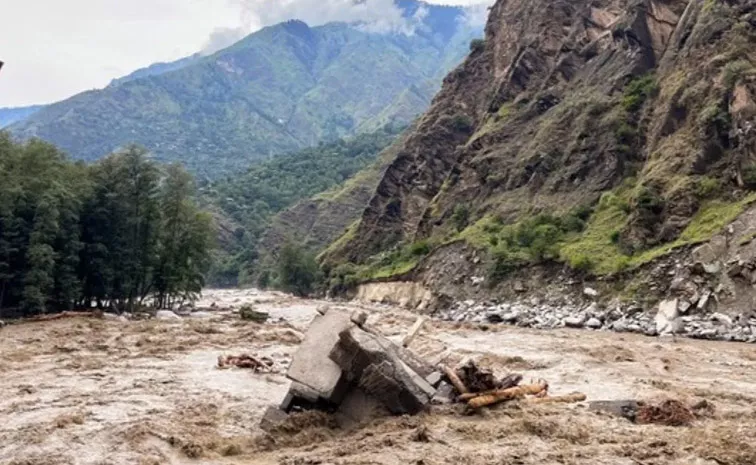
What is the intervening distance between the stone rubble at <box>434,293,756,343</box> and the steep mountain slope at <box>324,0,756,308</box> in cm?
308

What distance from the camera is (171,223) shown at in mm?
57344

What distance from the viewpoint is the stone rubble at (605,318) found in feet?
98.4

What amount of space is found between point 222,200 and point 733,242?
17598 cm

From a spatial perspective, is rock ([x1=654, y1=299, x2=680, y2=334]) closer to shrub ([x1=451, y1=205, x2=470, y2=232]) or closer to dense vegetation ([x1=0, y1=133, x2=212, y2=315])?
dense vegetation ([x1=0, y1=133, x2=212, y2=315])

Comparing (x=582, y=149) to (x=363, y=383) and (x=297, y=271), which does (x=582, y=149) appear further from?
(x=297, y=271)

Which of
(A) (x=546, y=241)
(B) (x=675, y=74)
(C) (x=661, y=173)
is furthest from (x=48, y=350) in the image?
(B) (x=675, y=74)

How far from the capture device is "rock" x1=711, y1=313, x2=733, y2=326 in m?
30.5

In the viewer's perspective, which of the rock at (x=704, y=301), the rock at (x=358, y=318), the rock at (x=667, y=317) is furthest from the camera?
the rock at (x=704, y=301)

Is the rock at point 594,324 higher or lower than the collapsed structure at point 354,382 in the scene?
lower

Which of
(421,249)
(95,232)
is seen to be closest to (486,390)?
(95,232)

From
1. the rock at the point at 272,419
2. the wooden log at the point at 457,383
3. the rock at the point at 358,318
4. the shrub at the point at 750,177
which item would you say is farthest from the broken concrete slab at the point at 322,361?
the shrub at the point at 750,177

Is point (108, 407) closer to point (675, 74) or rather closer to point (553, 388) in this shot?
point (553, 388)

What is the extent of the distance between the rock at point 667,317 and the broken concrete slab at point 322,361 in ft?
71.9

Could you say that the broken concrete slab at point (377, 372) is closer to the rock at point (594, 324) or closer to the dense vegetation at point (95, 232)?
the rock at point (594, 324)
